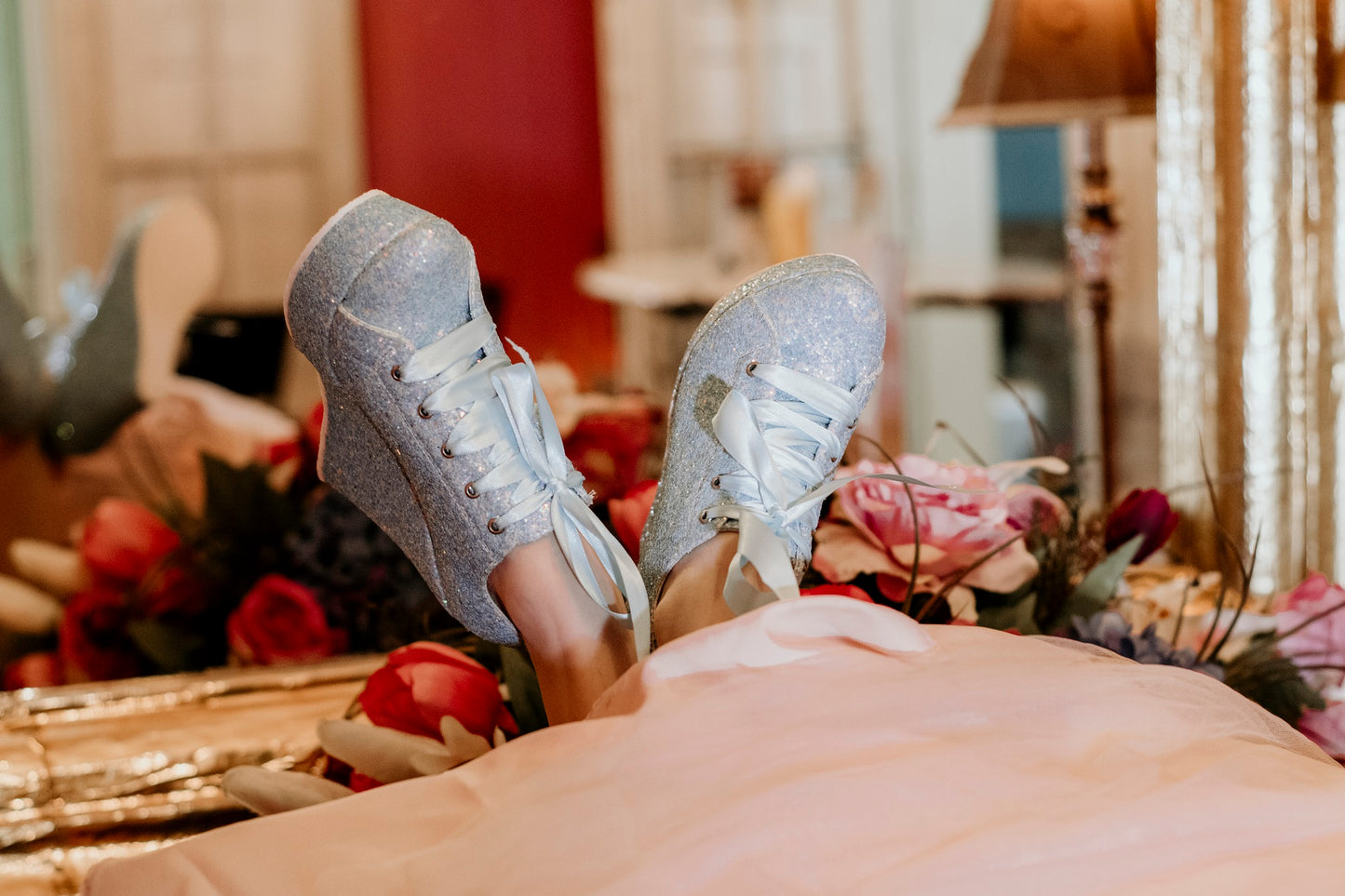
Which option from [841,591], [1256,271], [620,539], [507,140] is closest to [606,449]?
[620,539]

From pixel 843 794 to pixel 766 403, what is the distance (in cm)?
25

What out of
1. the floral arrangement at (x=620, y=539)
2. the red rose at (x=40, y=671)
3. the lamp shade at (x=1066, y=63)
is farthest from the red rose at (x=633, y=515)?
the lamp shade at (x=1066, y=63)

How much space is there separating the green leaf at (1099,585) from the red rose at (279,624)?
0.45 meters

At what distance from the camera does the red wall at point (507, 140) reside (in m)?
1.28

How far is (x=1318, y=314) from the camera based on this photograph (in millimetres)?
950

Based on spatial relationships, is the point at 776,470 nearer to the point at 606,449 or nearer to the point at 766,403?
the point at 766,403

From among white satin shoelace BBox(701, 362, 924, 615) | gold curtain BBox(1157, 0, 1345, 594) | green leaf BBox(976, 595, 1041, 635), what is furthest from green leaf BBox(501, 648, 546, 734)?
gold curtain BBox(1157, 0, 1345, 594)

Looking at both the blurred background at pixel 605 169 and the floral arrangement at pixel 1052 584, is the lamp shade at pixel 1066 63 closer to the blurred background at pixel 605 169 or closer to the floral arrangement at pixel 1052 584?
the blurred background at pixel 605 169

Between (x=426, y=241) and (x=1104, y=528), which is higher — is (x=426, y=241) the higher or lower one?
the higher one

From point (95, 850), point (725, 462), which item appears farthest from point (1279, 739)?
point (95, 850)

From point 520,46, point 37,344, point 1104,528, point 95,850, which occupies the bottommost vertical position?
point 95,850

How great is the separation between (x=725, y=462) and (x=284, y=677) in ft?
1.10

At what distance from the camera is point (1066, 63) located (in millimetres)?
1062

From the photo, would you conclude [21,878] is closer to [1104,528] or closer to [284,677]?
[284,677]
